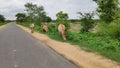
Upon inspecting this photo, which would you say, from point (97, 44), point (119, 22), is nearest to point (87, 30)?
point (97, 44)

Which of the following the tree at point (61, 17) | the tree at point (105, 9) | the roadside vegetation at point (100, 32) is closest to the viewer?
the roadside vegetation at point (100, 32)

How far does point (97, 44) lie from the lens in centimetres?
2209

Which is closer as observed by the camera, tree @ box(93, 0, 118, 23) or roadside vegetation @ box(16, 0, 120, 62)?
roadside vegetation @ box(16, 0, 120, 62)

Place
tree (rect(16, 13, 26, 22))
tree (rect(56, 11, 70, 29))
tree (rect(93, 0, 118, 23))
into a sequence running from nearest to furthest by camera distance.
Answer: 1. tree (rect(93, 0, 118, 23))
2. tree (rect(56, 11, 70, 29))
3. tree (rect(16, 13, 26, 22))

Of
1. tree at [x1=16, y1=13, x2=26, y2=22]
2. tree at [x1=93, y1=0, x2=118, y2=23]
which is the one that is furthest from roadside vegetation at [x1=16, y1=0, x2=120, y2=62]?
tree at [x1=16, y1=13, x2=26, y2=22]

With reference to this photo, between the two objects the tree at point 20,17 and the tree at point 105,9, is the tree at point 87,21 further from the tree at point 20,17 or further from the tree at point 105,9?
the tree at point 20,17

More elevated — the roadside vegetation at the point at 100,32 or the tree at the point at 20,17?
the roadside vegetation at the point at 100,32

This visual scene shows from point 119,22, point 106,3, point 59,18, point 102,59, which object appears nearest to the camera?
point 102,59

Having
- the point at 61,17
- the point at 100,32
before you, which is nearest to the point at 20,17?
the point at 61,17

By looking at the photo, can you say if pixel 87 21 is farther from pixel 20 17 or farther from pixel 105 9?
pixel 20 17

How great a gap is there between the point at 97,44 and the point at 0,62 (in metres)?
9.73

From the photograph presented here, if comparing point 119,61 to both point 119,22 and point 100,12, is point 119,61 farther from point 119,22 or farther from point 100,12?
point 100,12

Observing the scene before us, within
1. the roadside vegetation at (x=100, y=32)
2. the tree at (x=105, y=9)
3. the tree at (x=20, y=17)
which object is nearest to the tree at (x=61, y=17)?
the roadside vegetation at (x=100, y=32)

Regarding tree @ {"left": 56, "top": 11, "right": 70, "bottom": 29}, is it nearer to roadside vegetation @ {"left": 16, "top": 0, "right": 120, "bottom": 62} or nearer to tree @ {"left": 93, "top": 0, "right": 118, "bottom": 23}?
roadside vegetation @ {"left": 16, "top": 0, "right": 120, "bottom": 62}
